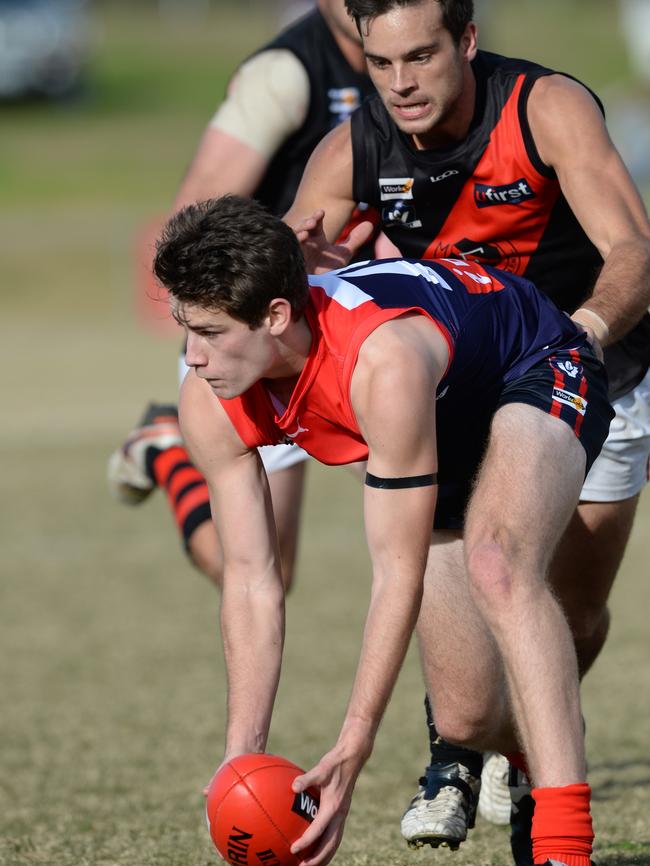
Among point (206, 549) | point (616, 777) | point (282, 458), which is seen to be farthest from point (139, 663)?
point (616, 777)

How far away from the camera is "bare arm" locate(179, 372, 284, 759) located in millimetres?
4027

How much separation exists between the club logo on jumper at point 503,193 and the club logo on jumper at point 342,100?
1394 millimetres

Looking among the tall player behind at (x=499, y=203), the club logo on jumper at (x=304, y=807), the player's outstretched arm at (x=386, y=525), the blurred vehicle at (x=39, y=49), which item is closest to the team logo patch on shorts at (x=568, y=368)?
the tall player behind at (x=499, y=203)

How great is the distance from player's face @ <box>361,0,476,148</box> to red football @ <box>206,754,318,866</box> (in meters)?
1.99

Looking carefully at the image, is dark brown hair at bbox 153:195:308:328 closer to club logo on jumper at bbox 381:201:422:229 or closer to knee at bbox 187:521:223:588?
club logo on jumper at bbox 381:201:422:229

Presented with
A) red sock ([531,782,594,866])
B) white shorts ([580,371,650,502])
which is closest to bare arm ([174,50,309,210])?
white shorts ([580,371,650,502])

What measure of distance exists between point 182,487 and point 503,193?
2825 mm

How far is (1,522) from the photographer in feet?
36.9

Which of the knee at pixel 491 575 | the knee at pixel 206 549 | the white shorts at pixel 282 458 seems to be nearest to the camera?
the knee at pixel 491 575

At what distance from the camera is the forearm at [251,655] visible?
3.99m

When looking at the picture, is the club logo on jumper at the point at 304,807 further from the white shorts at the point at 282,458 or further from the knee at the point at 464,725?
the white shorts at the point at 282,458

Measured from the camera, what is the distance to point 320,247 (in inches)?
181

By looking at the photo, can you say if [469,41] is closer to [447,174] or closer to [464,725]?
[447,174]

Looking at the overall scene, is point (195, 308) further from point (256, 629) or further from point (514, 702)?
point (514, 702)
